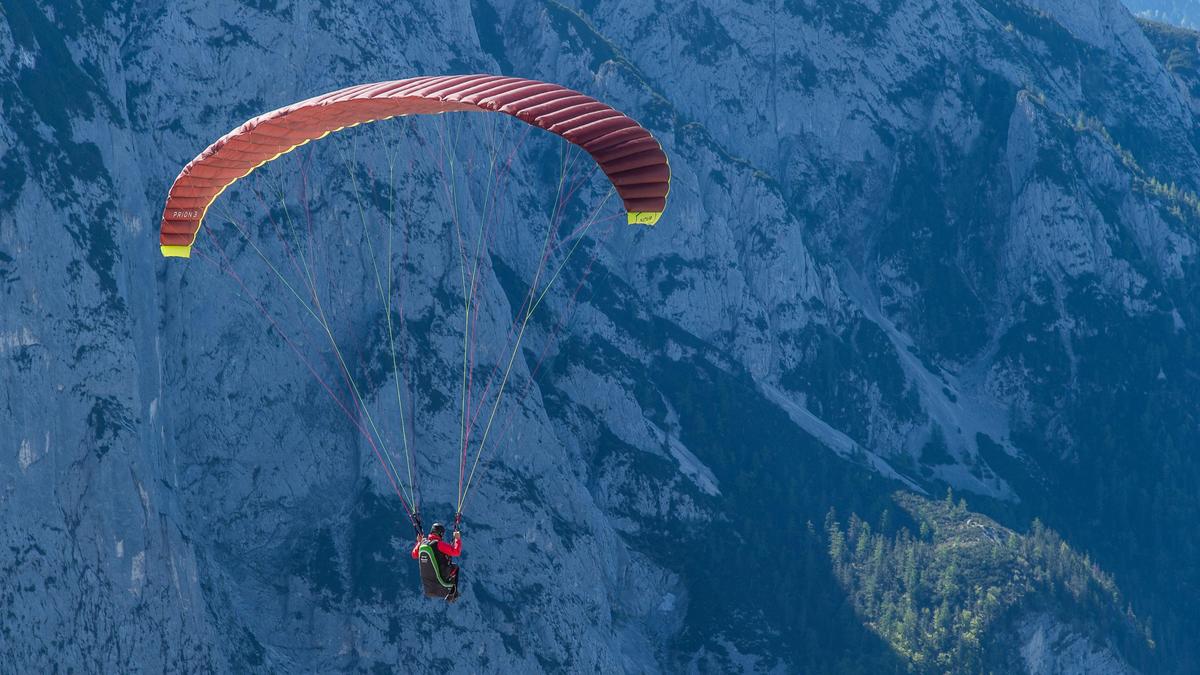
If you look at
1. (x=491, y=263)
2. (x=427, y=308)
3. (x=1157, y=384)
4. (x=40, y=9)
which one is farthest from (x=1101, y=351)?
(x=40, y=9)

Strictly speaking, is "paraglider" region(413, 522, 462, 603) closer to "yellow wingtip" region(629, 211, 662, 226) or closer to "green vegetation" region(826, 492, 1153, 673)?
"yellow wingtip" region(629, 211, 662, 226)

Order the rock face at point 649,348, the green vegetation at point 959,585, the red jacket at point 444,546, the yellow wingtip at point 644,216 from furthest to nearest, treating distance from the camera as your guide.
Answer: the green vegetation at point 959,585, the rock face at point 649,348, the yellow wingtip at point 644,216, the red jacket at point 444,546

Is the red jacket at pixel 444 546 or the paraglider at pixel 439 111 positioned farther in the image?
the paraglider at pixel 439 111

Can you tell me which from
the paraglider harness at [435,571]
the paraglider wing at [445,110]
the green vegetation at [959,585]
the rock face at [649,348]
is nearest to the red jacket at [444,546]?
the paraglider harness at [435,571]

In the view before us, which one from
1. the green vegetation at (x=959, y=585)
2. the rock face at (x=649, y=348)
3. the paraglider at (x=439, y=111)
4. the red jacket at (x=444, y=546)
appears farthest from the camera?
the green vegetation at (x=959, y=585)

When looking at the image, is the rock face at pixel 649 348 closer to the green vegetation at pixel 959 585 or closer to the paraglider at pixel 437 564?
the green vegetation at pixel 959 585

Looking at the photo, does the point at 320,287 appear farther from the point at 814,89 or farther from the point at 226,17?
the point at 814,89

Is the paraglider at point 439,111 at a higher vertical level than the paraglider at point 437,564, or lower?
higher
